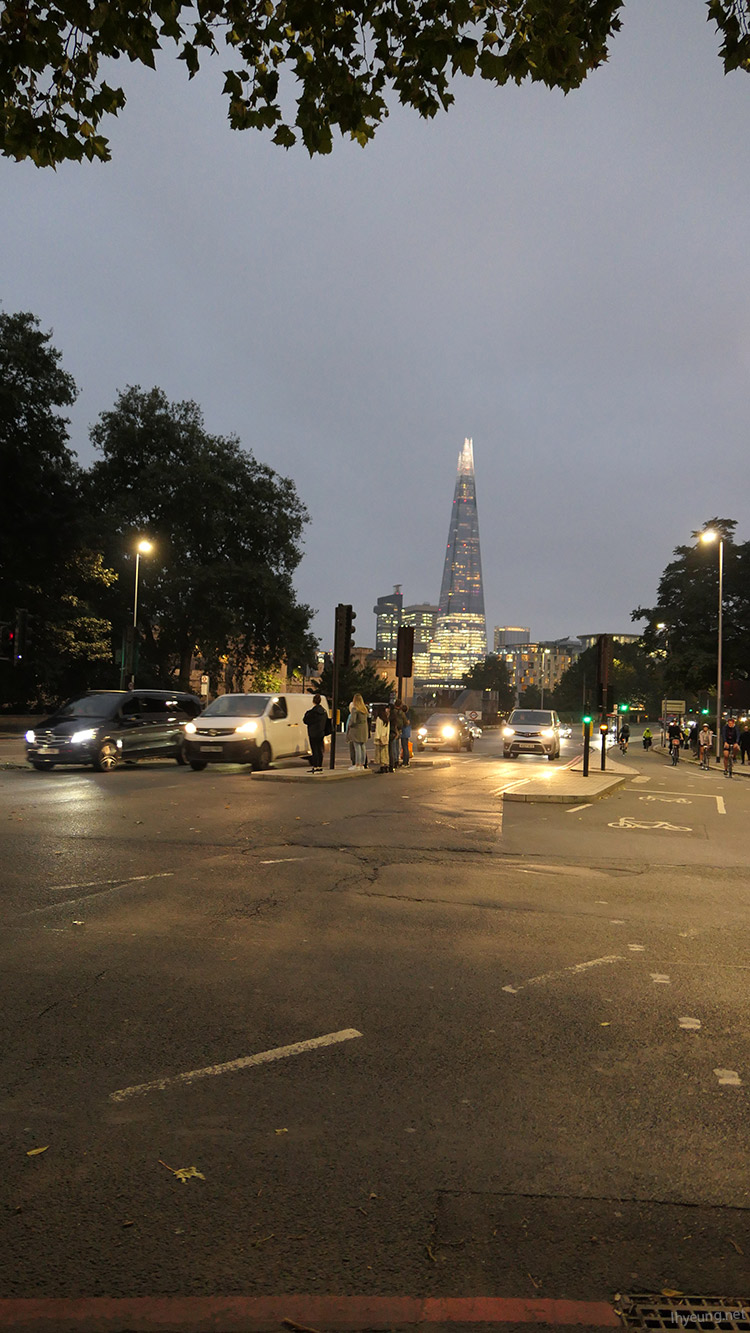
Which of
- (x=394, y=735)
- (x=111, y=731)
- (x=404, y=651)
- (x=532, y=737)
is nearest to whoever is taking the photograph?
(x=111, y=731)

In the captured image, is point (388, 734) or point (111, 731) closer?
point (111, 731)

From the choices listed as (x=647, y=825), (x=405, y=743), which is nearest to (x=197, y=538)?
(x=405, y=743)

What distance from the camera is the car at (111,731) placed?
2181cm

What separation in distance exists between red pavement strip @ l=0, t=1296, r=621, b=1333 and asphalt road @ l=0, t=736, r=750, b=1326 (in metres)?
0.05

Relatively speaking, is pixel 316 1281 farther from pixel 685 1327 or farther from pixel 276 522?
pixel 276 522

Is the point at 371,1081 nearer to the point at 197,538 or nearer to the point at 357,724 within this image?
the point at 357,724

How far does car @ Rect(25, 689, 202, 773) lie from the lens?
21812 mm

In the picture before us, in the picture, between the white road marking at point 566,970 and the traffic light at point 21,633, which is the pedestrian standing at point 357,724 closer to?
the traffic light at point 21,633

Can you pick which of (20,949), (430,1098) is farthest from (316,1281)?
(20,949)

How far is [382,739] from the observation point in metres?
25.2

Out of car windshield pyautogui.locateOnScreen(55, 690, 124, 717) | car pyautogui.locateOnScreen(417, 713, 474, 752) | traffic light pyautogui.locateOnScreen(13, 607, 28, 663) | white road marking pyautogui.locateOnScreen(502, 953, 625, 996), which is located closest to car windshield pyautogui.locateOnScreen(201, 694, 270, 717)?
car windshield pyautogui.locateOnScreen(55, 690, 124, 717)

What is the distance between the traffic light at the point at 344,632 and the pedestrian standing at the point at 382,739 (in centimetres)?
284

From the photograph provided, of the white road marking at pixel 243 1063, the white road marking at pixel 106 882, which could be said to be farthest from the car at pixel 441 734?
the white road marking at pixel 243 1063

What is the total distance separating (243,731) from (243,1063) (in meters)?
18.6
